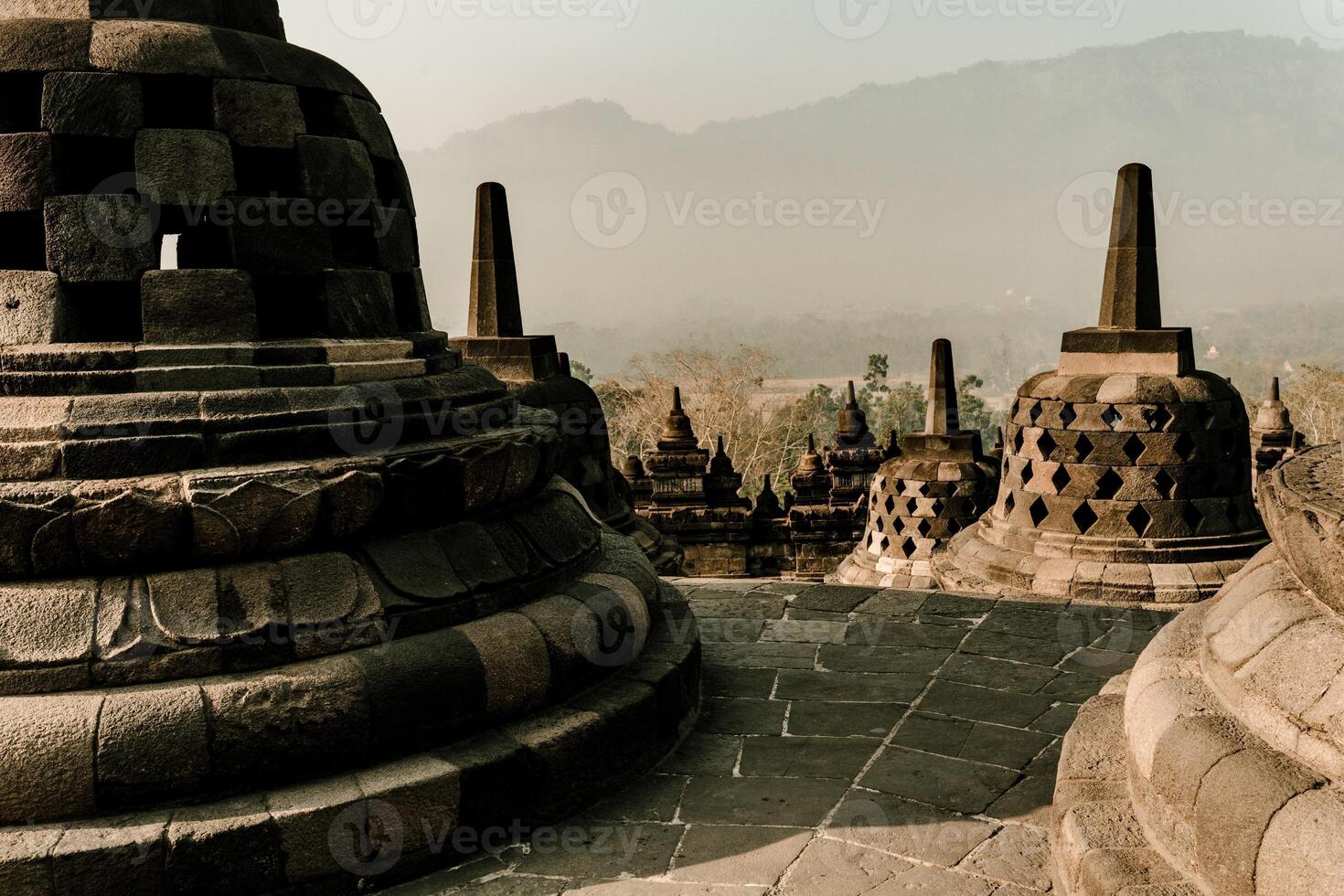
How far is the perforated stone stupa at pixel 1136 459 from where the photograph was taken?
8.38 meters

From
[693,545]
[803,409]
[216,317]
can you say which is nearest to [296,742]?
[216,317]

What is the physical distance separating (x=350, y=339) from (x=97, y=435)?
3.04 ft

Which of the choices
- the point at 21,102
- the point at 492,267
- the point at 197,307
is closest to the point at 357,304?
the point at 197,307

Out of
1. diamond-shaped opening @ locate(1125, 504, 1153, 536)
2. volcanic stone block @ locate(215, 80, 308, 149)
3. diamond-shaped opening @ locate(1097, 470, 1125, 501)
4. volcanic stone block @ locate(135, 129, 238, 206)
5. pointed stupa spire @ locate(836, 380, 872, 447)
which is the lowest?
pointed stupa spire @ locate(836, 380, 872, 447)

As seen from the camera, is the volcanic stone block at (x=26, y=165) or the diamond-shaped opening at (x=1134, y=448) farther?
the diamond-shaped opening at (x=1134, y=448)

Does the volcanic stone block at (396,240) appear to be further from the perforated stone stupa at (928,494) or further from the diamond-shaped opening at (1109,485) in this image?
the perforated stone stupa at (928,494)

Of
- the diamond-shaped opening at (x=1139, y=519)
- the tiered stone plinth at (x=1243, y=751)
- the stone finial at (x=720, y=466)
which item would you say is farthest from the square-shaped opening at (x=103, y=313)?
the stone finial at (x=720, y=466)

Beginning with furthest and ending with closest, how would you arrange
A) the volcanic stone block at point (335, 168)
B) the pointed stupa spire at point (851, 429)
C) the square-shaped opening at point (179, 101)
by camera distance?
the pointed stupa spire at point (851, 429) < the volcanic stone block at point (335, 168) < the square-shaped opening at point (179, 101)

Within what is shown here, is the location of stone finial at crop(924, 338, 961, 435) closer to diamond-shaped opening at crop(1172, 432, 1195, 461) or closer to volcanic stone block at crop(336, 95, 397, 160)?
diamond-shaped opening at crop(1172, 432, 1195, 461)

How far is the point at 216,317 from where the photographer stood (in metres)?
3.81

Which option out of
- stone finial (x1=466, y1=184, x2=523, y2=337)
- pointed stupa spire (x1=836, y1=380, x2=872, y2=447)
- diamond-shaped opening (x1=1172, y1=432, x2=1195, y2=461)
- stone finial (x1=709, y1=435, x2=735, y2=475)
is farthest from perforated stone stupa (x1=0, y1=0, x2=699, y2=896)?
pointed stupa spire (x1=836, y1=380, x2=872, y2=447)

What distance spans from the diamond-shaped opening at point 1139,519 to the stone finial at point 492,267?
4733 millimetres

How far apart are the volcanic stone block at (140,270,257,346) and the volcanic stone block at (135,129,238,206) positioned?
9.8 inches

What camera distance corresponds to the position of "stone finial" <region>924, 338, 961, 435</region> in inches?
489
